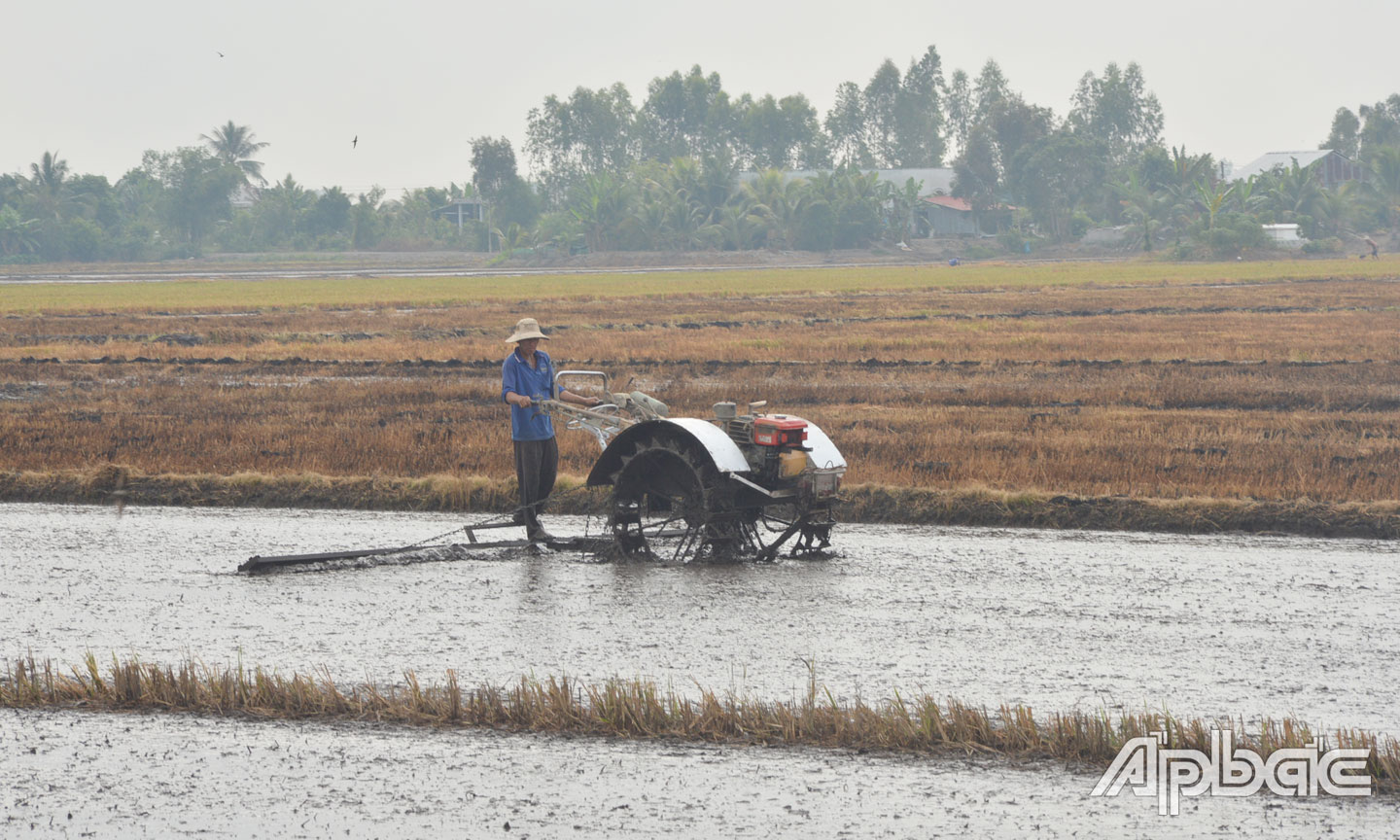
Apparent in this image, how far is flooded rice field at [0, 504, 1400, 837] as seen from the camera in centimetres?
491

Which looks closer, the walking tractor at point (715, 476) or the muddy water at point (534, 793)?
the muddy water at point (534, 793)

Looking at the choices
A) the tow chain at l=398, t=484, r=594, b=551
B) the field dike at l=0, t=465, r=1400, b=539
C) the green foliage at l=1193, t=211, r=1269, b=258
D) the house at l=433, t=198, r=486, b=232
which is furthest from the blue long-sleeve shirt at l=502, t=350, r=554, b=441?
the house at l=433, t=198, r=486, b=232

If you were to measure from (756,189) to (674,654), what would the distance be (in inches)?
3219

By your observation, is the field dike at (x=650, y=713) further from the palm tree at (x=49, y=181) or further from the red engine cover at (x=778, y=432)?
the palm tree at (x=49, y=181)

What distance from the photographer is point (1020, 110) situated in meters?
94.7

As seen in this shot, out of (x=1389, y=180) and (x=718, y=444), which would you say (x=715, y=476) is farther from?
(x=1389, y=180)

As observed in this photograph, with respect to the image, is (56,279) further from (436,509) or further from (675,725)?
(675,725)

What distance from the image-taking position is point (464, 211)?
105938 mm

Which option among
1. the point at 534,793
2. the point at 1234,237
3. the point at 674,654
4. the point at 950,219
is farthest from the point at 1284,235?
the point at 534,793

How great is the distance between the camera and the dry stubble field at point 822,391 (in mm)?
11484

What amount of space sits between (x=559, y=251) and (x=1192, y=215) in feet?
114

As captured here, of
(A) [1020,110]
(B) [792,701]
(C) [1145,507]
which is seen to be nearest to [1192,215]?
(A) [1020,110]

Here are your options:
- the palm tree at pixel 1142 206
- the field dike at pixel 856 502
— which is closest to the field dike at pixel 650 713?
the field dike at pixel 856 502

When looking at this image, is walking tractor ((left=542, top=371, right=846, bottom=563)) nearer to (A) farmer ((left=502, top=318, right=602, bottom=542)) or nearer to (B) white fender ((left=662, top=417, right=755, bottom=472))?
(B) white fender ((left=662, top=417, right=755, bottom=472))
